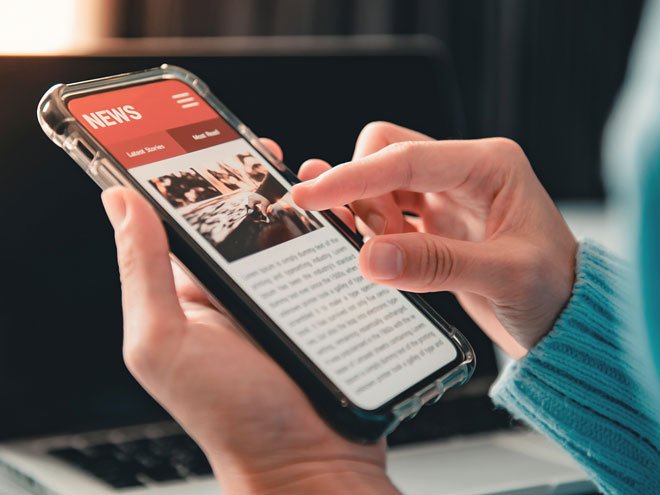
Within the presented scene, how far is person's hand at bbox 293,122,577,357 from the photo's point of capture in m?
0.49

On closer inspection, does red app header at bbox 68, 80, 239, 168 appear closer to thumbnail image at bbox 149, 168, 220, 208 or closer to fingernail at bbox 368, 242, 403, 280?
thumbnail image at bbox 149, 168, 220, 208

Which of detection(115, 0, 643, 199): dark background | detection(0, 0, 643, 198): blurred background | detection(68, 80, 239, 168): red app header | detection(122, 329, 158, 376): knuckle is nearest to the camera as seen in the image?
detection(122, 329, 158, 376): knuckle

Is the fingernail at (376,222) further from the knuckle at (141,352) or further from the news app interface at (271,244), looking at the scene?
the knuckle at (141,352)

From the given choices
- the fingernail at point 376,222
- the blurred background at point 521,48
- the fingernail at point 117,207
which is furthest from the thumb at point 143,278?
the blurred background at point 521,48

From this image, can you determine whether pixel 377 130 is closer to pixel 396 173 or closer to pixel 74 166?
pixel 396 173

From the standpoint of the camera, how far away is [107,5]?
49.3 inches

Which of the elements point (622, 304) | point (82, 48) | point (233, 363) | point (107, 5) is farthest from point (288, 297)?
point (107, 5)

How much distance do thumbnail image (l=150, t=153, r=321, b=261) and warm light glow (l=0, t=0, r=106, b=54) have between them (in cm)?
71

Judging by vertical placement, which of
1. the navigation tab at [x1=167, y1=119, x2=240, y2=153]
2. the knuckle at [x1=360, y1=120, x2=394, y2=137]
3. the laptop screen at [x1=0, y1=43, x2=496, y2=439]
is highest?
the navigation tab at [x1=167, y1=119, x2=240, y2=153]

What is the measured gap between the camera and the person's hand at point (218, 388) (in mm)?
414

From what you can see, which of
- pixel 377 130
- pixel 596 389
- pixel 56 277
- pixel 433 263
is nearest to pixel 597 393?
pixel 596 389

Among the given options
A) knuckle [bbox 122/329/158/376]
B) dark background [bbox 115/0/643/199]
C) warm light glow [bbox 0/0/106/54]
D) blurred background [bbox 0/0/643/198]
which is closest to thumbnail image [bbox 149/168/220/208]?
knuckle [bbox 122/329/158/376]

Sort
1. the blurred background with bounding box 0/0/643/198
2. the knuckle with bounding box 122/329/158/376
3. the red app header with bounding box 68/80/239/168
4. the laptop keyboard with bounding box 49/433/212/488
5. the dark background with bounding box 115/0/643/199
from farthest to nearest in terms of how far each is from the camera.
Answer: the dark background with bounding box 115/0/643/199 → the blurred background with bounding box 0/0/643/198 → the laptop keyboard with bounding box 49/433/212/488 → the red app header with bounding box 68/80/239/168 → the knuckle with bounding box 122/329/158/376

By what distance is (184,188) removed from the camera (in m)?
0.51
